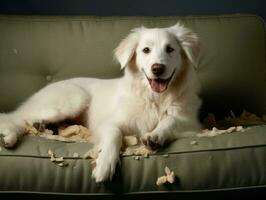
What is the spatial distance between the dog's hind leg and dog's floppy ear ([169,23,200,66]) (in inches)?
28.0

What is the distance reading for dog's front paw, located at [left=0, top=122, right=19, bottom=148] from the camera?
6.07 feet

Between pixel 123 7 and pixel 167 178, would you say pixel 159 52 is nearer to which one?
pixel 167 178

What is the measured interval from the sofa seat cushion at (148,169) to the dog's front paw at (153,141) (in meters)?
0.04

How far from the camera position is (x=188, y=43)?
2.33 meters

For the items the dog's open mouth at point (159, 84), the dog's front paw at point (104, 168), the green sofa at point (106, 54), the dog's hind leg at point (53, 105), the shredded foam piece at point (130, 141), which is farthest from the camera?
the green sofa at point (106, 54)

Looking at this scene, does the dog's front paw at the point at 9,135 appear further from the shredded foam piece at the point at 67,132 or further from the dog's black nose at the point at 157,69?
the dog's black nose at the point at 157,69

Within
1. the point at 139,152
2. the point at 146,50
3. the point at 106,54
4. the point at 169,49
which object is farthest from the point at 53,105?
the point at 139,152

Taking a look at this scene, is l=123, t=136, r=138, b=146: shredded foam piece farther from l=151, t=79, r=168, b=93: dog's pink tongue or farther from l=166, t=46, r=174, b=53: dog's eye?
l=166, t=46, r=174, b=53: dog's eye

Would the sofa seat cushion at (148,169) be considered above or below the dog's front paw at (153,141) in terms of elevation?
below

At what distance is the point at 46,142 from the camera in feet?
6.26

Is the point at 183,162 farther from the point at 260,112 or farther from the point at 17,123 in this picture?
the point at 260,112

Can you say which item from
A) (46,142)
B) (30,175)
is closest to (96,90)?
(46,142)

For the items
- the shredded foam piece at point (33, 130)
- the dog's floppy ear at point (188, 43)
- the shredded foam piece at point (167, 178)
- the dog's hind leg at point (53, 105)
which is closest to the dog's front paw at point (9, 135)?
the shredded foam piece at point (33, 130)

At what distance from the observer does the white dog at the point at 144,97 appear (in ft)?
7.14
